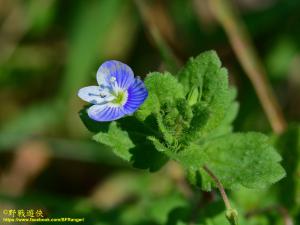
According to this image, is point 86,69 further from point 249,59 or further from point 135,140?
point 135,140

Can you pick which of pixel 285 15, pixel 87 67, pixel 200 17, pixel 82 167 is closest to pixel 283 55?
pixel 285 15

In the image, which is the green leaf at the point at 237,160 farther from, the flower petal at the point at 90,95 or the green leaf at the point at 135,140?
the flower petal at the point at 90,95

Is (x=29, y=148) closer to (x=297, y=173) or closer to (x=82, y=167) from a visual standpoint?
(x=82, y=167)

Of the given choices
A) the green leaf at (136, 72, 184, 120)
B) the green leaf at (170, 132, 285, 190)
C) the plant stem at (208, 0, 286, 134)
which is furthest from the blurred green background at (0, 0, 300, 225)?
the green leaf at (136, 72, 184, 120)

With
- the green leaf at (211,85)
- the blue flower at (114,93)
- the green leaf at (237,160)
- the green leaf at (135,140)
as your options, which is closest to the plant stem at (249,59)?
the green leaf at (237,160)

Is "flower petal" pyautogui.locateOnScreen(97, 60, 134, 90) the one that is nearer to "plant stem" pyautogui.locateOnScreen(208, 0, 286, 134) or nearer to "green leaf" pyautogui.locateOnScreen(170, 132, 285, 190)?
"green leaf" pyautogui.locateOnScreen(170, 132, 285, 190)

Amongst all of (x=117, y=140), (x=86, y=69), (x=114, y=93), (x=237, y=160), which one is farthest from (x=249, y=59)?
(x=117, y=140)
